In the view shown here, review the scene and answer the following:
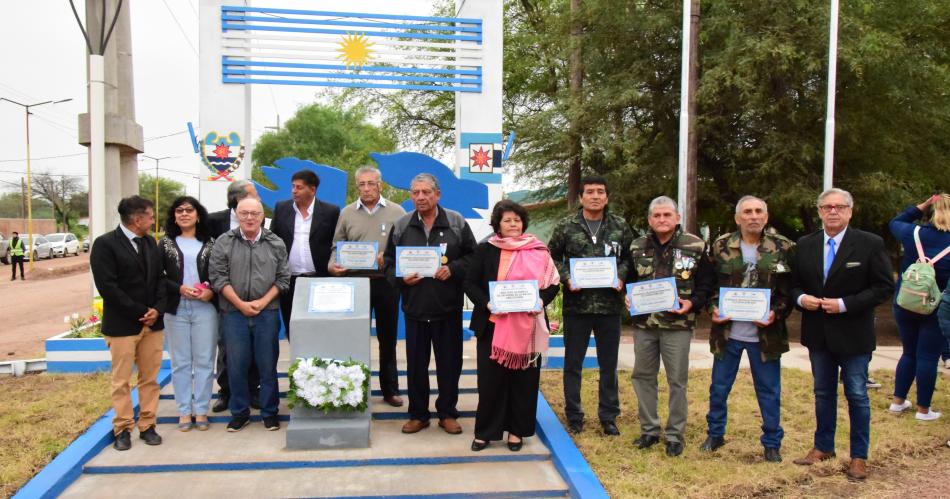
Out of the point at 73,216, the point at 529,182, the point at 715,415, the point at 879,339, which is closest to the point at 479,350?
the point at 715,415

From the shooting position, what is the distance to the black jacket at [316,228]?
18.0 feet

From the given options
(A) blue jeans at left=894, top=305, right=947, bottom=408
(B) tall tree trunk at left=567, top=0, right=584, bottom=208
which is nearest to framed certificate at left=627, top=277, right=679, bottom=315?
(A) blue jeans at left=894, top=305, right=947, bottom=408

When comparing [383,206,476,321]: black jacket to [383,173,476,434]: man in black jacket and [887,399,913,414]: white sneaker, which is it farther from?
[887,399,913,414]: white sneaker

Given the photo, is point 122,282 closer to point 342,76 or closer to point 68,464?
point 68,464

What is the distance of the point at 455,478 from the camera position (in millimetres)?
4305

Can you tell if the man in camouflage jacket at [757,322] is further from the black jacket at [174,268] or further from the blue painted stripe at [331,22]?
the blue painted stripe at [331,22]

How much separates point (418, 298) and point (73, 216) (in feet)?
222

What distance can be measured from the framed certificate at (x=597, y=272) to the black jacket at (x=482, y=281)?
0.68ft

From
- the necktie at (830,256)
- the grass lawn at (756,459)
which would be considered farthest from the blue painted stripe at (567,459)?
the necktie at (830,256)

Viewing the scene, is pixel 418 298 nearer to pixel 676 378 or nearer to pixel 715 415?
pixel 676 378

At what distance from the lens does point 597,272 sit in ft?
15.1

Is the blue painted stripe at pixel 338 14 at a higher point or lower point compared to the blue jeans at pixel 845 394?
higher

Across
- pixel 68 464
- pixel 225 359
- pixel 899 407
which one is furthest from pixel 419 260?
pixel 899 407

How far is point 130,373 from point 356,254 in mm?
1781
